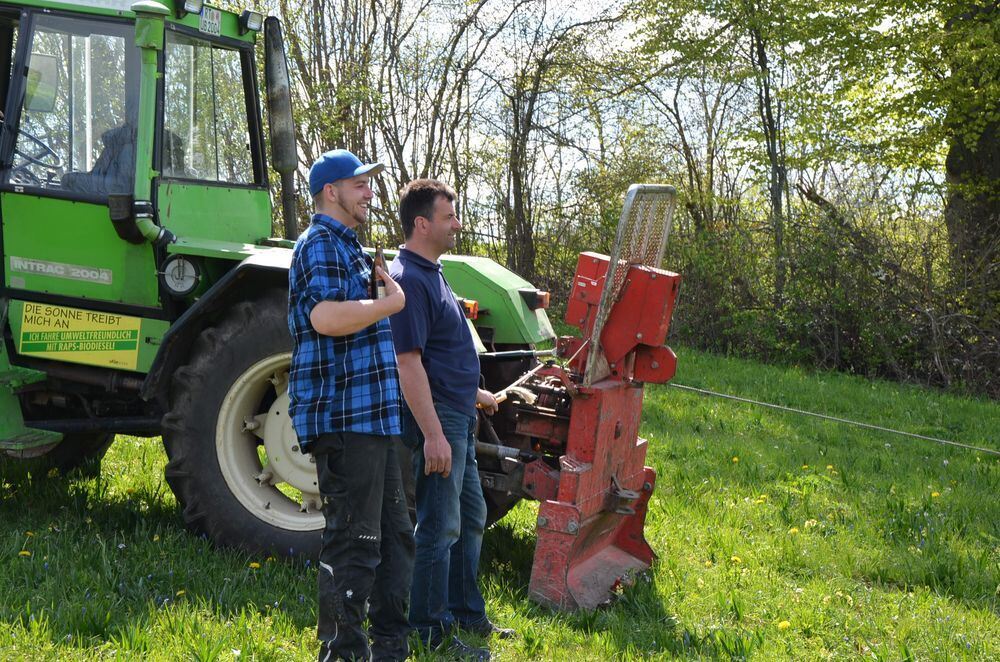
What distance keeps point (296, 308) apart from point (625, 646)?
1912 millimetres

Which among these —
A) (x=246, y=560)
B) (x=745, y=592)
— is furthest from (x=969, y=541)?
(x=246, y=560)

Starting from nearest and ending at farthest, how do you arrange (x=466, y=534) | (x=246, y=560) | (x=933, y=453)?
(x=466, y=534), (x=246, y=560), (x=933, y=453)

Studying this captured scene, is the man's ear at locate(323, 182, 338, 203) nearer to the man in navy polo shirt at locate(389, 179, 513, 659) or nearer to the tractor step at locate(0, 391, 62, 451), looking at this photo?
the man in navy polo shirt at locate(389, 179, 513, 659)

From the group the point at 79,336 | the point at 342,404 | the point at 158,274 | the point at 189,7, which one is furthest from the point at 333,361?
the point at 189,7

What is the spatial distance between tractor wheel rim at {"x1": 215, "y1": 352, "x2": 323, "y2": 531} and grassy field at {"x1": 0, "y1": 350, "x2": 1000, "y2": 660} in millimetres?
270

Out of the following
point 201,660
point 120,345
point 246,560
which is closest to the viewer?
point 201,660

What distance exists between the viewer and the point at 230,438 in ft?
15.8

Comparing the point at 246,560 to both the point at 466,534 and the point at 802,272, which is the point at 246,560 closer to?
the point at 466,534

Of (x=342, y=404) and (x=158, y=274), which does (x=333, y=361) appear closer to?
(x=342, y=404)

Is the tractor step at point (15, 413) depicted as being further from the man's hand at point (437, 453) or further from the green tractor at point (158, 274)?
the man's hand at point (437, 453)

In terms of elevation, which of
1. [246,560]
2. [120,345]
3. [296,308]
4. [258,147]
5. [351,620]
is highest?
[258,147]

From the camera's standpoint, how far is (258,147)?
5879mm

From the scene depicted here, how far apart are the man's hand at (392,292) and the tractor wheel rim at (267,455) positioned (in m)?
1.52

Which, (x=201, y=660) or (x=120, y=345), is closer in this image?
(x=201, y=660)
